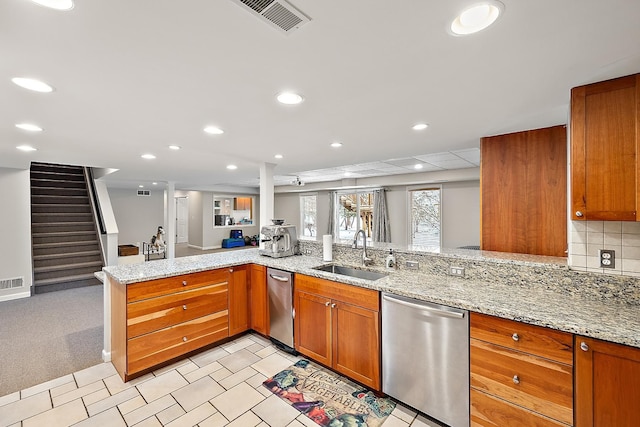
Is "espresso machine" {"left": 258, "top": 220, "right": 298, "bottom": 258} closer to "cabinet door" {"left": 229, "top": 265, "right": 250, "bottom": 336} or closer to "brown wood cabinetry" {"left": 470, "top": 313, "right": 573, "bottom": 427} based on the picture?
"cabinet door" {"left": 229, "top": 265, "right": 250, "bottom": 336}

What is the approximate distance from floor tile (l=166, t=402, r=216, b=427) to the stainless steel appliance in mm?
921

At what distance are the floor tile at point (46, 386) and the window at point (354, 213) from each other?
6.78 m

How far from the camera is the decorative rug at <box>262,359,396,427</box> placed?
1948 millimetres

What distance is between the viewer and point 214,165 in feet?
15.1

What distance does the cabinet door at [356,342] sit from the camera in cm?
214

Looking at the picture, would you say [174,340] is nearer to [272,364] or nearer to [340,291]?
[272,364]

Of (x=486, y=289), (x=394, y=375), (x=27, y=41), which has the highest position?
(x=27, y=41)

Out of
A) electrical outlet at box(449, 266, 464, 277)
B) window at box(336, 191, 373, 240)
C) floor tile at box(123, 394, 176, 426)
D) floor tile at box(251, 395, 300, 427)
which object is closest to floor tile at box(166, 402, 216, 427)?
floor tile at box(123, 394, 176, 426)

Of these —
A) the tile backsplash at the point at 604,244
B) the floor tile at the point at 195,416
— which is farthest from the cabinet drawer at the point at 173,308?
the tile backsplash at the point at 604,244

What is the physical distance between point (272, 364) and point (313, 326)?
543mm

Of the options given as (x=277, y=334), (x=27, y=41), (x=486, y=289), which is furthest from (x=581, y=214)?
(x=27, y=41)

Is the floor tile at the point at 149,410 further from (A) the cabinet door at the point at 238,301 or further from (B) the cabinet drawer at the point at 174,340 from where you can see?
(A) the cabinet door at the point at 238,301

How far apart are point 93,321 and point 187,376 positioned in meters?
2.11

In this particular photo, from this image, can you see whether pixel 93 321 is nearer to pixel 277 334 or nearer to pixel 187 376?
pixel 187 376
